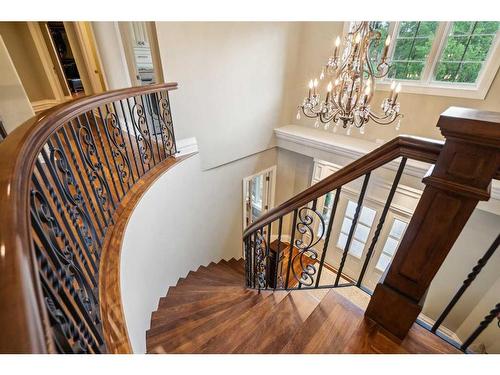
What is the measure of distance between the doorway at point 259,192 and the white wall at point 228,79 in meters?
0.66

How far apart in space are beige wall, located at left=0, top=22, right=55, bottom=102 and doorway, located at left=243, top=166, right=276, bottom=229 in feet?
15.7

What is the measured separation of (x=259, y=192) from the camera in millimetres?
5719

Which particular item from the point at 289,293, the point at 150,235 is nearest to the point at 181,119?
the point at 150,235

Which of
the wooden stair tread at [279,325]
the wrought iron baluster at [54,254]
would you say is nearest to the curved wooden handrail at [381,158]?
the wooden stair tread at [279,325]

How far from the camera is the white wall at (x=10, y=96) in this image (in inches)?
82.9

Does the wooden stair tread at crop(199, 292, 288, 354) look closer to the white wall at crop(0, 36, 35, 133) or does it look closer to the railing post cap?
the railing post cap

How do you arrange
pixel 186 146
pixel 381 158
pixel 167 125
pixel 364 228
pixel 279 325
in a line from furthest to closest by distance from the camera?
pixel 364 228
pixel 186 146
pixel 167 125
pixel 279 325
pixel 381 158

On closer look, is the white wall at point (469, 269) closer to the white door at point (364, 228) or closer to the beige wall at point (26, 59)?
the white door at point (364, 228)

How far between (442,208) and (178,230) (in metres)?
2.99

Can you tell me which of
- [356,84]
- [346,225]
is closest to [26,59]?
[356,84]

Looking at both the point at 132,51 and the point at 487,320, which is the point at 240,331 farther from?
the point at 132,51

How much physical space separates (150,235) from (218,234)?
2.06 meters

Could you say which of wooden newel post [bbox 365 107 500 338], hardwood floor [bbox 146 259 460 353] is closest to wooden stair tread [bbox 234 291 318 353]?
hardwood floor [bbox 146 259 460 353]
